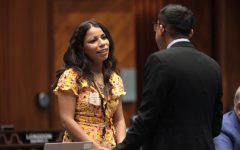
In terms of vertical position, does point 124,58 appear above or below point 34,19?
below

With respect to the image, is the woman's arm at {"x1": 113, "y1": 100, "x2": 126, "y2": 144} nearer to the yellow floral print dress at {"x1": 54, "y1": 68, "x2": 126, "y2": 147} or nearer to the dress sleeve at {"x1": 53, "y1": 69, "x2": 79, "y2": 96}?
the yellow floral print dress at {"x1": 54, "y1": 68, "x2": 126, "y2": 147}

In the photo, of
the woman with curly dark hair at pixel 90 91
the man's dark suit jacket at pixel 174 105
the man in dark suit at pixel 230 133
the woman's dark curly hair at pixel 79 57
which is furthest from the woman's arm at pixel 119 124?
the man's dark suit jacket at pixel 174 105

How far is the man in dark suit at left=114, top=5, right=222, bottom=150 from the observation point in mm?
3236

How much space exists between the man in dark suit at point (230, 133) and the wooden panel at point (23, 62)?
4.10 metres

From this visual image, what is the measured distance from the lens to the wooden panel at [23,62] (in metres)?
7.64

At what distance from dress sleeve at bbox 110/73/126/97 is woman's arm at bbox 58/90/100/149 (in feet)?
0.93

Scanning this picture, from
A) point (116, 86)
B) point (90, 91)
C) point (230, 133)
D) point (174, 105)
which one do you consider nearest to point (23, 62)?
point (116, 86)

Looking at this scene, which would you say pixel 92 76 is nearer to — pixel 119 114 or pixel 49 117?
pixel 119 114

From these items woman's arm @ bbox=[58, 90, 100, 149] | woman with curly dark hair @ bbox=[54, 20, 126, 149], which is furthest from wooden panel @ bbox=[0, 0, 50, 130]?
woman's arm @ bbox=[58, 90, 100, 149]

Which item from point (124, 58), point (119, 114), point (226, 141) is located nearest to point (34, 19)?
point (124, 58)

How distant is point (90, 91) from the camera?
3.97 meters

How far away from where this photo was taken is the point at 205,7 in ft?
27.1

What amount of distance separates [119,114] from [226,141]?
0.70 m

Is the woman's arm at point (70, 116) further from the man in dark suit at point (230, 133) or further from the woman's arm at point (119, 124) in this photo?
the man in dark suit at point (230, 133)
